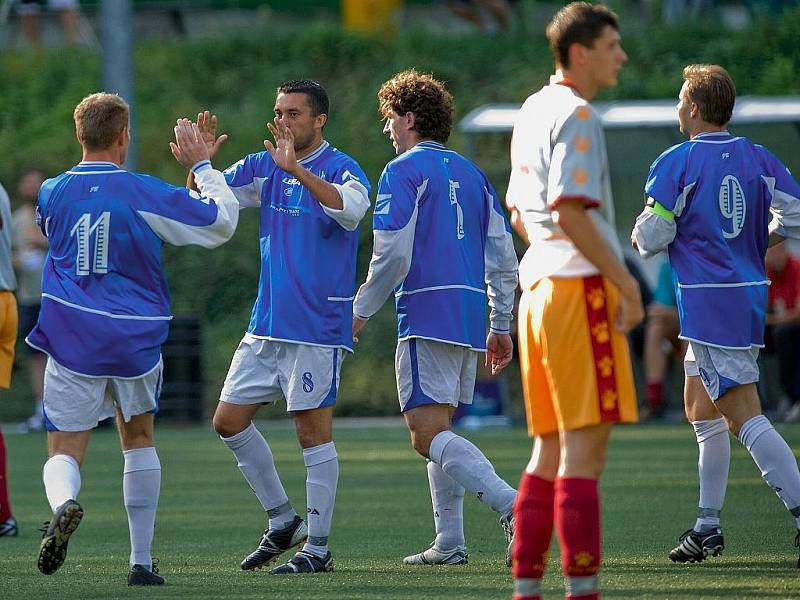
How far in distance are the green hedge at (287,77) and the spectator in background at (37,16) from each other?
27.1 inches

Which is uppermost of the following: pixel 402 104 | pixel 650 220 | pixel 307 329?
pixel 402 104

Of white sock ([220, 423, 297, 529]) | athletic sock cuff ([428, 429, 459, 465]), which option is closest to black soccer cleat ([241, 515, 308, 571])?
white sock ([220, 423, 297, 529])

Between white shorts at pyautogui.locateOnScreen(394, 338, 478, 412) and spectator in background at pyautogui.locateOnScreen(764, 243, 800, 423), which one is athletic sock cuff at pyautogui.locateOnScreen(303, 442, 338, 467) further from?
spectator in background at pyautogui.locateOnScreen(764, 243, 800, 423)

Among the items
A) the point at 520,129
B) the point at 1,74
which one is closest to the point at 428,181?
the point at 520,129

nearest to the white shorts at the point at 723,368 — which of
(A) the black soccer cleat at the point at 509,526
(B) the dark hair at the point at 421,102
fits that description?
(A) the black soccer cleat at the point at 509,526

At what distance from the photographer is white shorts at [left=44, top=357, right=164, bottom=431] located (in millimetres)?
6562

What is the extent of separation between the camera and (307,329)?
7035 millimetres

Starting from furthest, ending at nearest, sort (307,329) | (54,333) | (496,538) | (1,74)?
(1,74) < (496,538) < (307,329) < (54,333)

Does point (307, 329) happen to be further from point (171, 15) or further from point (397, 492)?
point (171, 15)

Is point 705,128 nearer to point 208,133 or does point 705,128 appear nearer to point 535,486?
point 208,133

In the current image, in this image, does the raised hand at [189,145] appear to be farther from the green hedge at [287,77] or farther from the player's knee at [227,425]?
the green hedge at [287,77]

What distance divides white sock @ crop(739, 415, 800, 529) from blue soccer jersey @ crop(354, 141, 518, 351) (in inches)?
49.9

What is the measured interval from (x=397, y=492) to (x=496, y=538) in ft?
7.27

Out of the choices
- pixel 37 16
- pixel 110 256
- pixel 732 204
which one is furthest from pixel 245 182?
pixel 37 16
